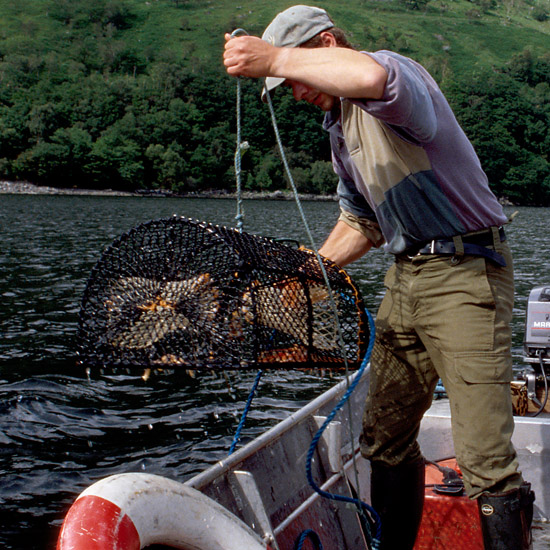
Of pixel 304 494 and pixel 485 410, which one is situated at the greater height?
pixel 485 410

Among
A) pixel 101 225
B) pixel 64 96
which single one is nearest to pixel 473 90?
pixel 64 96

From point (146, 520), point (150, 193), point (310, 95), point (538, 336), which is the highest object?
point (310, 95)

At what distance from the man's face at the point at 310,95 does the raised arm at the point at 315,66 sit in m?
0.34

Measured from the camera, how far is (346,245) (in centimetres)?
409

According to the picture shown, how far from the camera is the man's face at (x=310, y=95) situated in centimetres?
325

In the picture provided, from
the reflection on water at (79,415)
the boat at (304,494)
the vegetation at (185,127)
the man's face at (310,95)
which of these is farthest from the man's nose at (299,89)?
the vegetation at (185,127)

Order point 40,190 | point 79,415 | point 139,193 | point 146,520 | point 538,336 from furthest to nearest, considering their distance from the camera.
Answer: point 139,193 < point 40,190 < point 79,415 < point 538,336 < point 146,520

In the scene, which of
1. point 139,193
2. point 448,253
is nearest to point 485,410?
point 448,253

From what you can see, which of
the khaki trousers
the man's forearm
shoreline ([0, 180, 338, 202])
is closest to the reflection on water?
the man's forearm

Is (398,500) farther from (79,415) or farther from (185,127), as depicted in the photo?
(185,127)

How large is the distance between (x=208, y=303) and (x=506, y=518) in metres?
1.70

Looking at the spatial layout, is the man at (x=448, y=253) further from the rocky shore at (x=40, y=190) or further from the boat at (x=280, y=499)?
the rocky shore at (x=40, y=190)

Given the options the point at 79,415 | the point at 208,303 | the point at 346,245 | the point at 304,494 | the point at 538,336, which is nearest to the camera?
the point at 208,303

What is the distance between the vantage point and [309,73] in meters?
2.83
